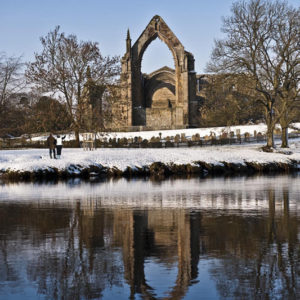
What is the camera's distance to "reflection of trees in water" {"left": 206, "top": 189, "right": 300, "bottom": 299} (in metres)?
6.26

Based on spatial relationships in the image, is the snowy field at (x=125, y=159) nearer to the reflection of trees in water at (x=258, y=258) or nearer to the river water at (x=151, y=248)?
the river water at (x=151, y=248)

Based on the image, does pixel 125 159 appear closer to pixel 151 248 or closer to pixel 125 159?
pixel 125 159

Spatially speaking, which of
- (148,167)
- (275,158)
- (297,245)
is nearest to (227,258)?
(297,245)

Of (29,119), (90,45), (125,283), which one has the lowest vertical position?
(125,283)

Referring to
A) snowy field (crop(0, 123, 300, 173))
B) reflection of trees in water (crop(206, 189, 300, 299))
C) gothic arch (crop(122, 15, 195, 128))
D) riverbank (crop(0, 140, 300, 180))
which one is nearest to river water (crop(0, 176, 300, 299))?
reflection of trees in water (crop(206, 189, 300, 299))

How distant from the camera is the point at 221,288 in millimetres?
6340

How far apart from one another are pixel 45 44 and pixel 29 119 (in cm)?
558

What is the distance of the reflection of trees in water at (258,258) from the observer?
6262mm

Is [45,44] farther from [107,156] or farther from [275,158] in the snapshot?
[275,158]

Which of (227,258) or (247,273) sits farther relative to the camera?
(227,258)

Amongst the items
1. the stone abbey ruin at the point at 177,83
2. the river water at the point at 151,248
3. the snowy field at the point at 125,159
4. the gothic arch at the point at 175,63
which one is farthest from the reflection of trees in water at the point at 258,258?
the gothic arch at the point at 175,63

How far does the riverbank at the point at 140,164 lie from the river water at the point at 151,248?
38.6ft

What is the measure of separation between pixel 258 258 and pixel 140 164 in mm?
21828

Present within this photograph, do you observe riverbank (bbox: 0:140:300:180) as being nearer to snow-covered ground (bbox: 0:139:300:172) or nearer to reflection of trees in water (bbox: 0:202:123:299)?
snow-covered ground (bbox: 0:139:300:172)
